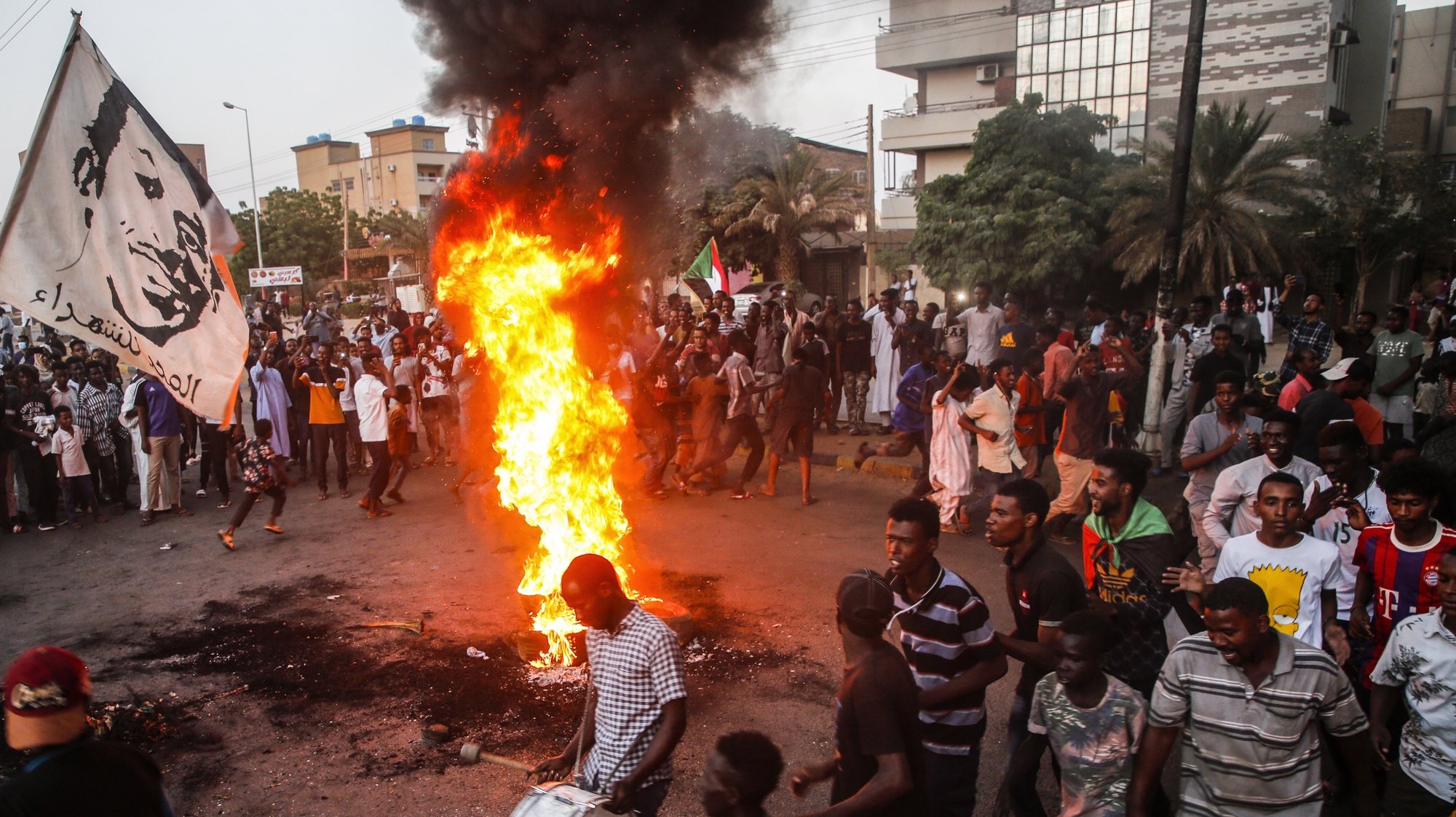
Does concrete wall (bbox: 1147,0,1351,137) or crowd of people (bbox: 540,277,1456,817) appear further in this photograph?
concrete wall (bbox: 1147,0,1351,137)

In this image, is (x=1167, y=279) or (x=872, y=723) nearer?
(x=872, y=723)

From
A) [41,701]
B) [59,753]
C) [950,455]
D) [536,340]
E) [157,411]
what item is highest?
[536,340]

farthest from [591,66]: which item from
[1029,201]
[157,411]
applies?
[1029,201]

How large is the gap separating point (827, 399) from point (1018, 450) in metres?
4.90

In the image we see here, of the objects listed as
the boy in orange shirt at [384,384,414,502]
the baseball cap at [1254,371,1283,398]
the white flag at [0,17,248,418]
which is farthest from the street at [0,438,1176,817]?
the baseball cap at [1254,371,1283,398]

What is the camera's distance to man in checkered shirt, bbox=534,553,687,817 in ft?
10.7

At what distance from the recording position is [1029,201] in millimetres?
25219

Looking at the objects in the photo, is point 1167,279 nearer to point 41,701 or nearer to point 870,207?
point 41,701

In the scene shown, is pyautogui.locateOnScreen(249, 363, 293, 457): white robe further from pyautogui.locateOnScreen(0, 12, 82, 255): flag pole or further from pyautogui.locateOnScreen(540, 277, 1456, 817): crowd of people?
pyautogui.locateOnScreen(540, 277, 1456, 817): crowd of people

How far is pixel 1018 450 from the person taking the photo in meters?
9.16

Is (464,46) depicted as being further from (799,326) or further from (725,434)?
(799,326)

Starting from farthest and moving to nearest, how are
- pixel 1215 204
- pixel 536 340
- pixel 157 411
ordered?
pixel 1215 204, pixel 157 411, pixel 536 340

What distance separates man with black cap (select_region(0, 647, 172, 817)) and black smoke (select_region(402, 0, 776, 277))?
5.21m

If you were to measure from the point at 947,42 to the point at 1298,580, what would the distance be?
36.1 m
